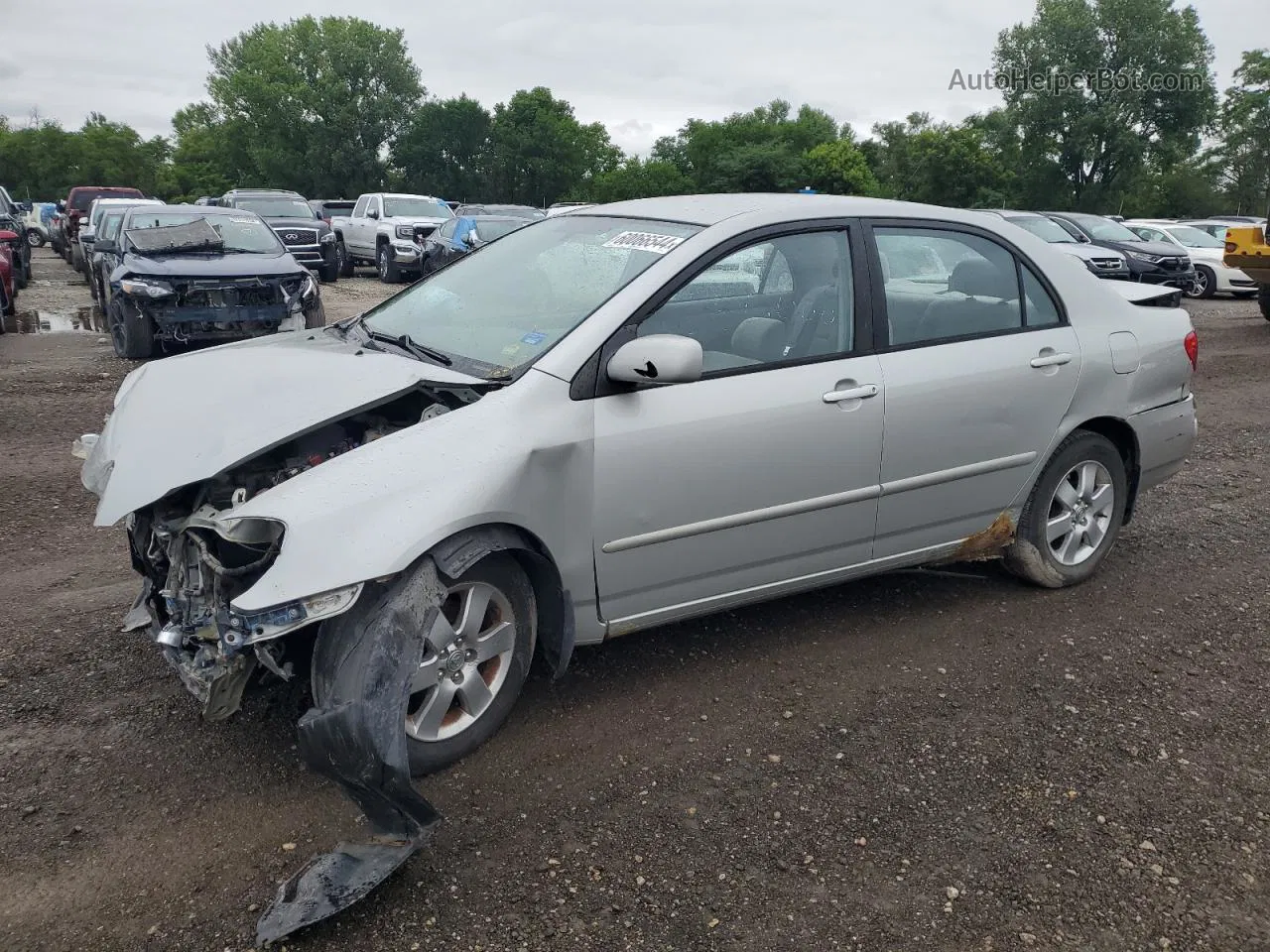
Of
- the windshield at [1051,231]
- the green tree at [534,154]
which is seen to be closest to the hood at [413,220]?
the windshield at [1051,231]

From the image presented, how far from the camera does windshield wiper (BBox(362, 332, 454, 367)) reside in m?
3.70

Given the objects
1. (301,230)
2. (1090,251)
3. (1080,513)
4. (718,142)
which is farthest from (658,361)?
(718,142)

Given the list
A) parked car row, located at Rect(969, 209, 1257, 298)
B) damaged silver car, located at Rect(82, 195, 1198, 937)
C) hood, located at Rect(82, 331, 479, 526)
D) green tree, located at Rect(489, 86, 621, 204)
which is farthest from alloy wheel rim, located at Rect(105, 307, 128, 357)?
green tree, located at Rect(489, 86, 621, 204)

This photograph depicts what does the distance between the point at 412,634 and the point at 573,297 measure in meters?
1.38

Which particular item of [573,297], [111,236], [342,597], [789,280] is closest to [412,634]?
[342,597]

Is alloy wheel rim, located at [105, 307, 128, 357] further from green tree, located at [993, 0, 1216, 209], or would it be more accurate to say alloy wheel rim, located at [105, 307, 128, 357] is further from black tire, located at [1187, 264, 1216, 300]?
green tree, located at [993, 0, 1216, 209]

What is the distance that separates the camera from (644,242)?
389cm

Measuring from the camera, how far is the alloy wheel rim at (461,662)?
3.19 metres

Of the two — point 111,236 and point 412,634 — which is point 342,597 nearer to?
point 412,634

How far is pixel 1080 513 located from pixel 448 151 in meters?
62.4

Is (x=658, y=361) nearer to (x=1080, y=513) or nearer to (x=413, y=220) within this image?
(x=1080, y=513)

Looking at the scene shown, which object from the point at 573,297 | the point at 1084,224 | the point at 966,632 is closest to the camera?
the point at 573,297

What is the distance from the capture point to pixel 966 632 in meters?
4.46

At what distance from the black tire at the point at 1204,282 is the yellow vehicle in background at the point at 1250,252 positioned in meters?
5.98
